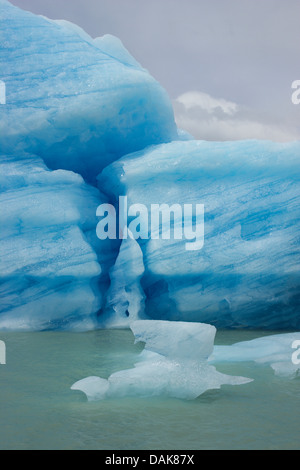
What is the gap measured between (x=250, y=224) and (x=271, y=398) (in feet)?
13.0

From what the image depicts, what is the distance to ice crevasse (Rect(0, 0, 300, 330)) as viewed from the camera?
21.4ft

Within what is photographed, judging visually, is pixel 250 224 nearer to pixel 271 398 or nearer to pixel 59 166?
pixel 59 166

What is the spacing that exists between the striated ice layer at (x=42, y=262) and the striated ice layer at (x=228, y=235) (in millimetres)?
849

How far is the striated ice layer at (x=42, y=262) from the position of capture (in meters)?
6.38

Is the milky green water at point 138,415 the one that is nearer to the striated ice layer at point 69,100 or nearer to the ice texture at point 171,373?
the ice texture at point 171,373

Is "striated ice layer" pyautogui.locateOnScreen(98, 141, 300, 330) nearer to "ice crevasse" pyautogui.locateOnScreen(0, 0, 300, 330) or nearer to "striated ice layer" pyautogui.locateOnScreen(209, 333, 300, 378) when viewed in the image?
"ice crevasse" pyautogui.locateOnScreen(0, 0, 300, 330)

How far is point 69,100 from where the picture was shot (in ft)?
23.7

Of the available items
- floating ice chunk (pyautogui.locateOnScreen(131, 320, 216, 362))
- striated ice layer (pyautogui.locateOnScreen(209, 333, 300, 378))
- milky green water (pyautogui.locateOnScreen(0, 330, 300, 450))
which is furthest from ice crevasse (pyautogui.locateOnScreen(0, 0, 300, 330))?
floating ice chunk (pyautogui.locateOnScreen(131, 320, 216, 362))

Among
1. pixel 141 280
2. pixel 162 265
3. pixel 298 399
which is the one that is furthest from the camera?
pixel 141 280

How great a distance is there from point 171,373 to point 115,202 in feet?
15.5

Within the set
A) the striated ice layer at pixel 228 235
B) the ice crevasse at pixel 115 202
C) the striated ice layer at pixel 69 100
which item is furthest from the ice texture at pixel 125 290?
the striated ice layer at pixel 69 100

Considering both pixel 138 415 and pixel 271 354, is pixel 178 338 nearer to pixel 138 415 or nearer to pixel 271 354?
pixel 138 415

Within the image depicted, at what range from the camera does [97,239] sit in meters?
7.19

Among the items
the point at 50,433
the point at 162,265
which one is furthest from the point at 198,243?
the point at 50,433
